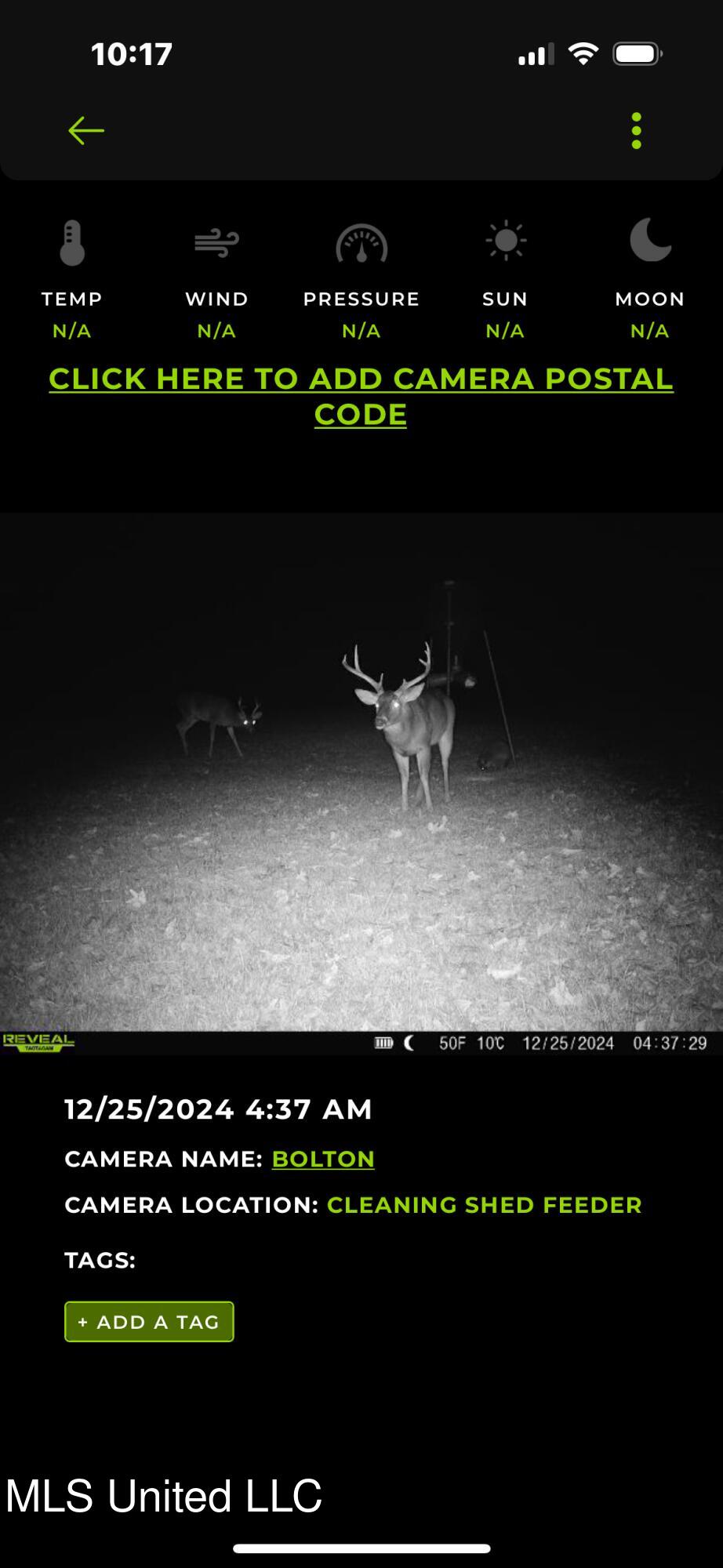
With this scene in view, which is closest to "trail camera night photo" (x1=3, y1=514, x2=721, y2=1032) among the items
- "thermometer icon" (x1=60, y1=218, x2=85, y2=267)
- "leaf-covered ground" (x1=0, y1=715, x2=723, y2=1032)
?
"leaf-covered ground" (x1=0, y1=715, x2=723, y2=1032)

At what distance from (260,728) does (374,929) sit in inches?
434

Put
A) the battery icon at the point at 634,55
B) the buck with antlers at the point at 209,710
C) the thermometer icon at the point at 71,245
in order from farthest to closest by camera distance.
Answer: the buck with antlers at the point at 209,710 → the thermometer icon at the point at 71,245 → the battery icon at the point at 634,55

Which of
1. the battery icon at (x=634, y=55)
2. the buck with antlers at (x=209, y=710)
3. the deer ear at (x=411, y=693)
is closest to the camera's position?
the battery icon at (x=634, y=55)

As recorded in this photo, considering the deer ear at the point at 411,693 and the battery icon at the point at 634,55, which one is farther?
the deer ear at the point at 411,693

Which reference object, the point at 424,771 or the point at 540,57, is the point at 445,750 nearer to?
the point at 424,771

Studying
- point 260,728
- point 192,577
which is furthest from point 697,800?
point 192,577

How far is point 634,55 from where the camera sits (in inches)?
Answer: 89.4

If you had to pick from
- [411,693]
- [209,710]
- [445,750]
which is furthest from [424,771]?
[209,710]

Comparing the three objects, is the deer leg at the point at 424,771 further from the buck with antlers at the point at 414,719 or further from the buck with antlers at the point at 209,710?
the buck with antlers at the point at 209,710

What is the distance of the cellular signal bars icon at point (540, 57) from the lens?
7.45ft

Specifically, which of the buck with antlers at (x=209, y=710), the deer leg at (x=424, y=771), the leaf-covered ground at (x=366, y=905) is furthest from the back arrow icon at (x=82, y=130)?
the buck with antlers at (x=209, y=710)

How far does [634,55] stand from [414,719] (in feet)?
20.2

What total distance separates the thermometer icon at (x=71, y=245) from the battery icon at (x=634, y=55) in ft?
5.54
